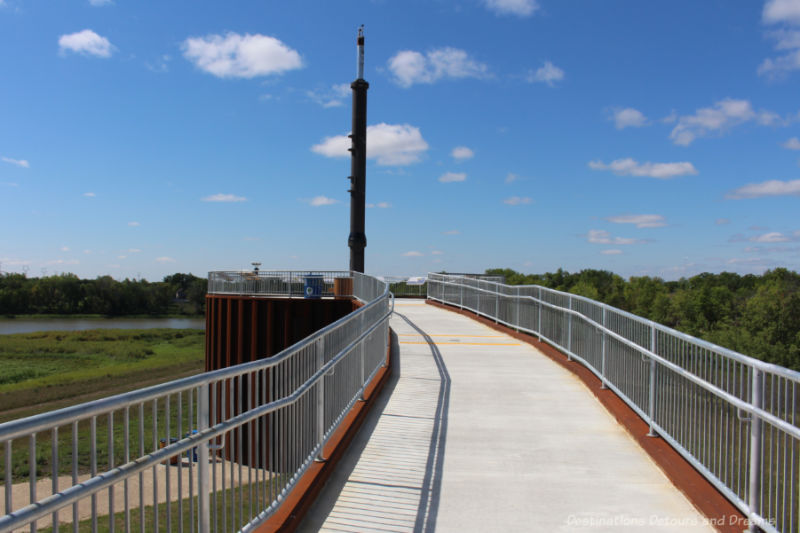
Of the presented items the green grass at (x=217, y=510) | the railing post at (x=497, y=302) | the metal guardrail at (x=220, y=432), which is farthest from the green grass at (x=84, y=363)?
the metal guardrail at (x=220, y=432)

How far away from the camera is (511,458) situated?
599cm

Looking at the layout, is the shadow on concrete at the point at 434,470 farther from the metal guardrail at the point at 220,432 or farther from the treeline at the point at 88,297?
the treeline at the point at 88,297

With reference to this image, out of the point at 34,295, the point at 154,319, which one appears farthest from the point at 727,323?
the point at 34,295

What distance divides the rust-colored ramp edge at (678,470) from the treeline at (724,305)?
154 ft

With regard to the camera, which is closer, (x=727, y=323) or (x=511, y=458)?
(x=511, y=458)

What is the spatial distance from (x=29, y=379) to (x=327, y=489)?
61.2 metres

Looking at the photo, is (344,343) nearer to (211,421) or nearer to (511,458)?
(511,458)

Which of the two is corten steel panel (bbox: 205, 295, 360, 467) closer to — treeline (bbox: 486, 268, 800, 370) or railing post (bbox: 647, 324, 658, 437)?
railing post (bbox: 647, 324, 658, 437)

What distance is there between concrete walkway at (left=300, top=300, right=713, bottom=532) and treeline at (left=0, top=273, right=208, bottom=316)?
135 metres

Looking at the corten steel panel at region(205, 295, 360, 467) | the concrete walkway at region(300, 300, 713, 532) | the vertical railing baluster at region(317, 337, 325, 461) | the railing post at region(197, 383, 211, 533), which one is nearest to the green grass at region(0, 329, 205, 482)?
the corten steel panel at region(205, 295, 360, 467)

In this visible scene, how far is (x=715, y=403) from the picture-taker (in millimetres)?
4840

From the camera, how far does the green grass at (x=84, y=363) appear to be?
44.9m

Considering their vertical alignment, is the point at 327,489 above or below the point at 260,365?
below

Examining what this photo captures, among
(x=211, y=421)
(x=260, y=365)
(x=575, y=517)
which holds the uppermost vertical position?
(x=260, y=365)
